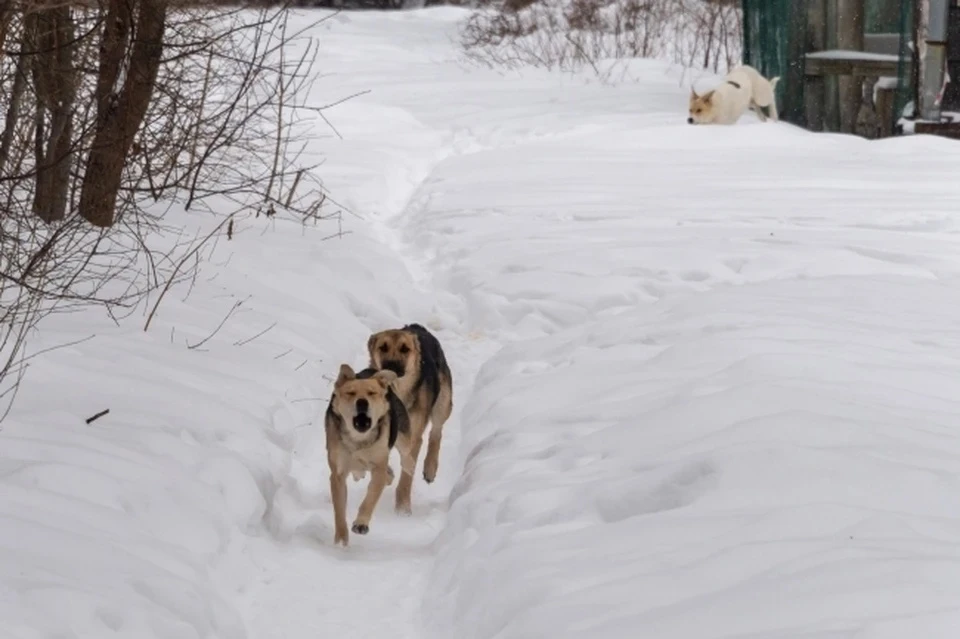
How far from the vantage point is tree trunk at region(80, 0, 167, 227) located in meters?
9.63

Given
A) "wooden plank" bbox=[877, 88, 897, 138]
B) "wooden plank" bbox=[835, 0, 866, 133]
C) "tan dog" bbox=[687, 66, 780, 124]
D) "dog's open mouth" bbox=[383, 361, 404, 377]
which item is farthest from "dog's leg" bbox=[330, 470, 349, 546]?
"wooden plank" bbox=[835, 0, 866, 133]

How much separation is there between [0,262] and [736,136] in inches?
569

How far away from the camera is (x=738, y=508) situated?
507 centimetres

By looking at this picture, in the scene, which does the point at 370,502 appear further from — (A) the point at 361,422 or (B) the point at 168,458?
(B) the point at 168,458

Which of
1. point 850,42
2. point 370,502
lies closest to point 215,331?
point 370,502

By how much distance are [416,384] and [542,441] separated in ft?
2.43

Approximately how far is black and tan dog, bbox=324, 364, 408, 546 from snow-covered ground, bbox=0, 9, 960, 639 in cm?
19

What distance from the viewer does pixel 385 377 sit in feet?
21.4

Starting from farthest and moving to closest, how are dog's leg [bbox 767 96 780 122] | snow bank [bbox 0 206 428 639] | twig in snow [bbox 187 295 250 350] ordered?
dog's leg [bbox 767 96 780 122], twig in snow [bbox 187 295 250 350], snow bank [bbox 0 206 428 639]

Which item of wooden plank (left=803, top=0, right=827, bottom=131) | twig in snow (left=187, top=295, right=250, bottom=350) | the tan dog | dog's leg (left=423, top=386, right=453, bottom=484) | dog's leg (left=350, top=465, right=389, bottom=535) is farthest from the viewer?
wooden plank (left=803, top=0, right=827, bottom=131)

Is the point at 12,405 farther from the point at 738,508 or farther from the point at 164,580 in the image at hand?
the point at 738,508

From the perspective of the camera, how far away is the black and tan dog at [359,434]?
6383 millimetres

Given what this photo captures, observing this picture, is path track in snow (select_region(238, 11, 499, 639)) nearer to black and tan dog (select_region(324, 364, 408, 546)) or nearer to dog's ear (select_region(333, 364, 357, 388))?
black and tan dog (select_region(324, 364, 408, 546))

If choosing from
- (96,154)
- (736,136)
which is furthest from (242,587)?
(736,136)
